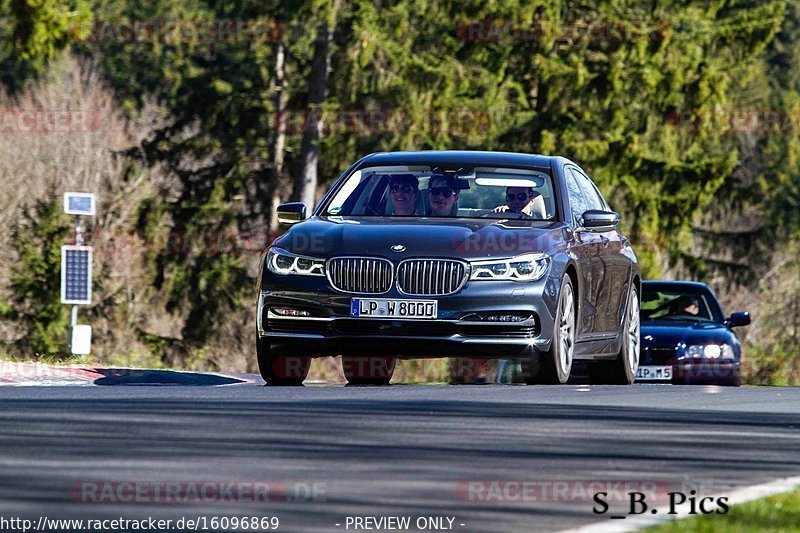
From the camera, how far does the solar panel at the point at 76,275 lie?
24.5 m

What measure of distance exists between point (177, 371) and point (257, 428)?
8.51 m

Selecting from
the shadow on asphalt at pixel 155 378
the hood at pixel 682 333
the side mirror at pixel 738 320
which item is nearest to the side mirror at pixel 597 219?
the shadow on asphalt at pixel 155 378

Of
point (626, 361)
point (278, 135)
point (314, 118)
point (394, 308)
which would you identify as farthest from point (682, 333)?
point (278, 135)

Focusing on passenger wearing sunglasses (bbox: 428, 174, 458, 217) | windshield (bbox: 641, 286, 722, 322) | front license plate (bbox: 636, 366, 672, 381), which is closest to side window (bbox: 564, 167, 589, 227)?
passenger wearing sunglasses (bbox: 428, 174, 458, 217)

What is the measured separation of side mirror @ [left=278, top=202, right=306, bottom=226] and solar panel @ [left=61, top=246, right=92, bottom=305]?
35.2ft

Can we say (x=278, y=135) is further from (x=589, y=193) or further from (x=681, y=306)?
(x=589, y=193)

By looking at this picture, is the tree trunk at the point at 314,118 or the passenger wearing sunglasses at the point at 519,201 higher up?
the tree trunk at the point at 314,118

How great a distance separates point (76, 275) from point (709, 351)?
28.7 feet

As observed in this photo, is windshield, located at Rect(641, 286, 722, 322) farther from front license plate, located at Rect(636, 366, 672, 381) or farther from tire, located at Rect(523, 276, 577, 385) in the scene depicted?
tire, located at Rect(523, 276, 577, 385)

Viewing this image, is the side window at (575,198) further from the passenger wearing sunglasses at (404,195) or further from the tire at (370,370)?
the tire at (370,370)

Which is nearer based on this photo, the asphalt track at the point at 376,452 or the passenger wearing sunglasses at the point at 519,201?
the asphalt track at the point at 376,452

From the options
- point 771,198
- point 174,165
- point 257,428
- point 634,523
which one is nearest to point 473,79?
point 174,165

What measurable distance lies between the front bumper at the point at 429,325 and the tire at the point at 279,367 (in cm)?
35

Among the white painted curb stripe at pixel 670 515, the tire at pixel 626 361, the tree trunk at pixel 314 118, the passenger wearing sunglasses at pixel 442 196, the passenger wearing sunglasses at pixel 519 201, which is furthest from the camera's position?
the tree trunk at pixel 314 118
